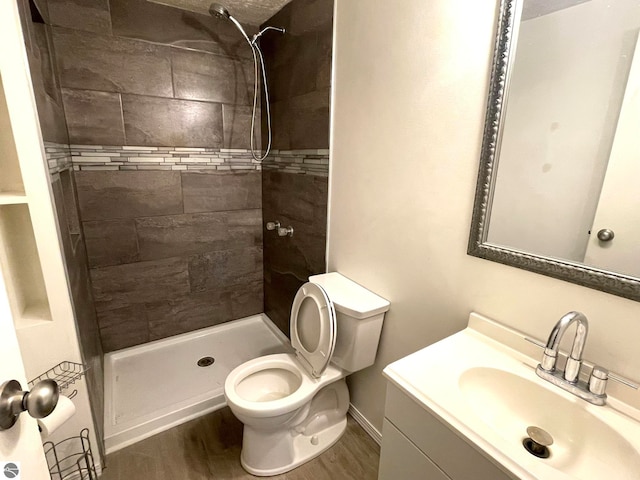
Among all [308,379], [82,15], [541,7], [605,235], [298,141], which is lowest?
[308,379]

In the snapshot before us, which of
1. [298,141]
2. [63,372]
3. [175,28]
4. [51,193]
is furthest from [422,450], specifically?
[175,28]

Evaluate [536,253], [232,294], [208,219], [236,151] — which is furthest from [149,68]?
[536,253]

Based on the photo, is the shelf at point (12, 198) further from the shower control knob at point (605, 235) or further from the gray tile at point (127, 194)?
the shower control knob at point (605, 235)

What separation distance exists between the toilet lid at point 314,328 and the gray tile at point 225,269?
105cm

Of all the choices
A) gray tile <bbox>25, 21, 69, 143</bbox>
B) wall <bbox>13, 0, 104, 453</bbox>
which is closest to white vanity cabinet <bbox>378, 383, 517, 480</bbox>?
wall <bbox>13, 0, 104, 453</bbox>

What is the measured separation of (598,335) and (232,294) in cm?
231

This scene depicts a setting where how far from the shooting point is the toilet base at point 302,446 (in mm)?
1501

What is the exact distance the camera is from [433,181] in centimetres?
123

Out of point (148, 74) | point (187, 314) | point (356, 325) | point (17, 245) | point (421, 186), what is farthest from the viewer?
point (187, 314)

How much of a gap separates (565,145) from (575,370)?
62 centimetres

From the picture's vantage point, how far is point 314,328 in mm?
1589

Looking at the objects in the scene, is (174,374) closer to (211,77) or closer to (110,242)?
(110,242)

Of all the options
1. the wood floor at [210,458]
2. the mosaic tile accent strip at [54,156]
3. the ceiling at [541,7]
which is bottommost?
the wood floor at [210,458]

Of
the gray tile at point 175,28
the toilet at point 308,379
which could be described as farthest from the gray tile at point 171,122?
the toilet at point 308,379
